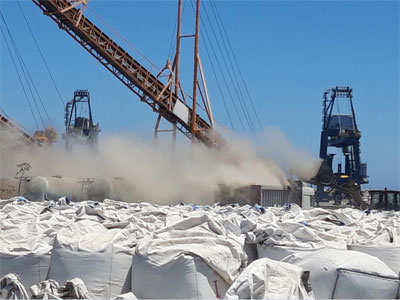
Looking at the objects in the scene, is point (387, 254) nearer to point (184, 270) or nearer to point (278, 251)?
point (278, 251)

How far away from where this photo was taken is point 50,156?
27812mm

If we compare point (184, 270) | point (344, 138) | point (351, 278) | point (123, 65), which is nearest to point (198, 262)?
point (184, 270)

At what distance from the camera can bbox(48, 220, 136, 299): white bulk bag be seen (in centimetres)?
521

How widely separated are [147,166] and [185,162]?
6.07 feet

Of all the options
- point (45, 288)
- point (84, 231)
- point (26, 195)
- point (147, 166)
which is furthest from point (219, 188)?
point (45, 288)

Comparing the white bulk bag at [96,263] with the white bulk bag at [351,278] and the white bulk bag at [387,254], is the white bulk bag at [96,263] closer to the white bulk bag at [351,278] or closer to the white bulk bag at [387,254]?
the white bulk bag at [351,278]

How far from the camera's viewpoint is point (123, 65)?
2289 centimetres

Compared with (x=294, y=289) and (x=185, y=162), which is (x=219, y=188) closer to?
(x=185, y=162)

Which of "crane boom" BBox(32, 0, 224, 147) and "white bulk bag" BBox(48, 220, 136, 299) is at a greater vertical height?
"crane boom" BBox(32, 0, 224, 147)

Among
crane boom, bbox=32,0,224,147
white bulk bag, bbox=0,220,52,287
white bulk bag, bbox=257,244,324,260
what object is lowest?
white bulk bag, bbox=0,220,52,287

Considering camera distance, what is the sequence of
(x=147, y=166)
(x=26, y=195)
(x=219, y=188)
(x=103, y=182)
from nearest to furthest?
(x=26, y=195)
(x=103, y=182)
(x=219, y=188)
(x=147, y=166)

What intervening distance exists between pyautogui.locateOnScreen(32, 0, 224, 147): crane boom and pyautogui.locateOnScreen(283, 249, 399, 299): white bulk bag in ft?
62.1

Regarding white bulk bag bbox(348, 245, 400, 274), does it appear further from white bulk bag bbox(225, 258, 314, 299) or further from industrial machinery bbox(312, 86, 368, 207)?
→ industrial machinery bbox(312, 86, 368, 207)

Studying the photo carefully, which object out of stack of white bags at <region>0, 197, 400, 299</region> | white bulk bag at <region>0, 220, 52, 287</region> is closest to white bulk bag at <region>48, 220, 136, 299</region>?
stack of white bags at <region>0, 197, 400, 299</region>
